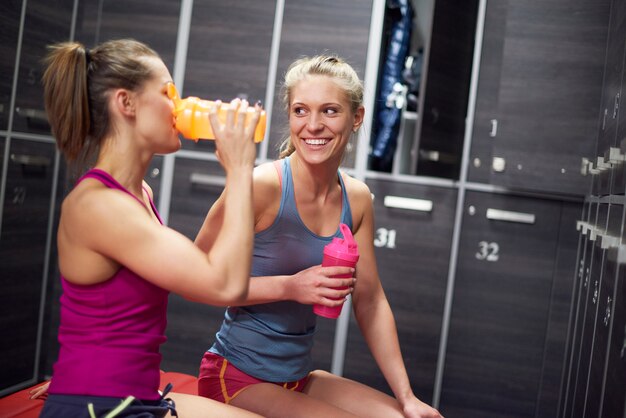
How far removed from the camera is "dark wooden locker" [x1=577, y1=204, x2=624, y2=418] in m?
1.65

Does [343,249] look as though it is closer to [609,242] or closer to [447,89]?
[609,242]

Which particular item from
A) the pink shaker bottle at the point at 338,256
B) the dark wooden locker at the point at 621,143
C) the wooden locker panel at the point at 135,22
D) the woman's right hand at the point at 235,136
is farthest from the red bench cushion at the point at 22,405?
the wooden locker panel at the point at 135,22

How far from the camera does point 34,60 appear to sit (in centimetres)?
300

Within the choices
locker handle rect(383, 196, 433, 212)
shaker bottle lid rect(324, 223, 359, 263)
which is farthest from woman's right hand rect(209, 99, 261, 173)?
locker handle rect(383, 196, 433, 212)

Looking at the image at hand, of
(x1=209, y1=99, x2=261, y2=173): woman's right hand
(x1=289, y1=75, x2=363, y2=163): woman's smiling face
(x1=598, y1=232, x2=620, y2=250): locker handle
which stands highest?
(x1=289, y1=75, x2=363, y2=163): woman's smiling face

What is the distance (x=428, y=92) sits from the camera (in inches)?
113

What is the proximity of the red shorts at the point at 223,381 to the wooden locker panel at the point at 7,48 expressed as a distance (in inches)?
65.8

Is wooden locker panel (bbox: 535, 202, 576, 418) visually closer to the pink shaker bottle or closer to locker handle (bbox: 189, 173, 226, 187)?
locker handle (bbox: 189, 173, 226, 187)

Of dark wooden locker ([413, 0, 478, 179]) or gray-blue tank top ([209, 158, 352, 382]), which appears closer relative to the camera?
gray-blue tank top ([209, 158, 352, 382])

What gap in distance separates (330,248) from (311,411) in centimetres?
33

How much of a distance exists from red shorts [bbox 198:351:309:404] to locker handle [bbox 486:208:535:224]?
176cm

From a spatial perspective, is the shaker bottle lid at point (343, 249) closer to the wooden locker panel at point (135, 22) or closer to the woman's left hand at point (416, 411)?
the woman's left hand at point (416, 411)

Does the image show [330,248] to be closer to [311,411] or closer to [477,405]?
[311,411]

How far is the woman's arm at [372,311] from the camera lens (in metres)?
1.71
